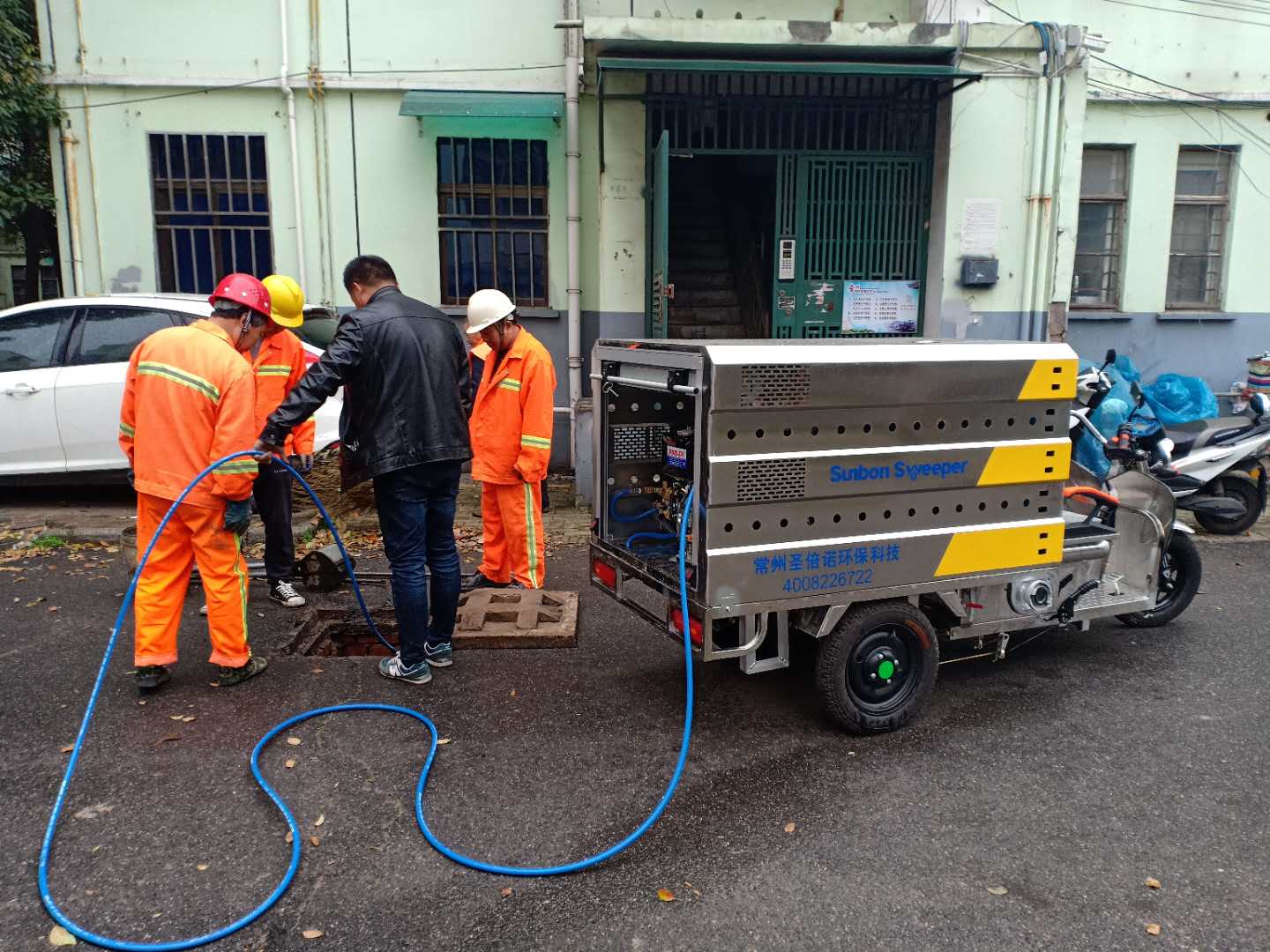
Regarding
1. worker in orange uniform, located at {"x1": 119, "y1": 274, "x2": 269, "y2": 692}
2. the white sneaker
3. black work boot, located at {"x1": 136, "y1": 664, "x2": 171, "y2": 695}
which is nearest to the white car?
the white sneaker

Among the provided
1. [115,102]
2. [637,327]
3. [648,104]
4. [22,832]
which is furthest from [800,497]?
[115,102]

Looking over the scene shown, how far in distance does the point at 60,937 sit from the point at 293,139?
8.06m

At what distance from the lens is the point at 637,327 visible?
8.64 metres

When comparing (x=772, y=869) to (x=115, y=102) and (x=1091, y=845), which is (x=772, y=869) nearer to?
(x=1091, y=845)

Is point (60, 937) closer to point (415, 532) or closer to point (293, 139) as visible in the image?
point (415, 532)

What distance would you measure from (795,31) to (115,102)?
648 centimetres

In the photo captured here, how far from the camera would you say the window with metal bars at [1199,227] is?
1044cm

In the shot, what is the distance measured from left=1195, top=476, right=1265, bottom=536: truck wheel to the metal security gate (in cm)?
304

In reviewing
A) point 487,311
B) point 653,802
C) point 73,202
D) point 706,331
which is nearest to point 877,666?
point 653,802

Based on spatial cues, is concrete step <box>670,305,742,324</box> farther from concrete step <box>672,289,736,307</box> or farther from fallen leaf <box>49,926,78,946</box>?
fallen leaf <box>49,926,78,946</box>

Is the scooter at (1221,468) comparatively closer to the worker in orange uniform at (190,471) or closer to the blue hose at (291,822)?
the blue hose at (291,822)

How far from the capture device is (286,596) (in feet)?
17.7

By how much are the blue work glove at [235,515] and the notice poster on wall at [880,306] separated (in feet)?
21.0

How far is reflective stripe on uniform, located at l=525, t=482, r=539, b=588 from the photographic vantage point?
5426mm
